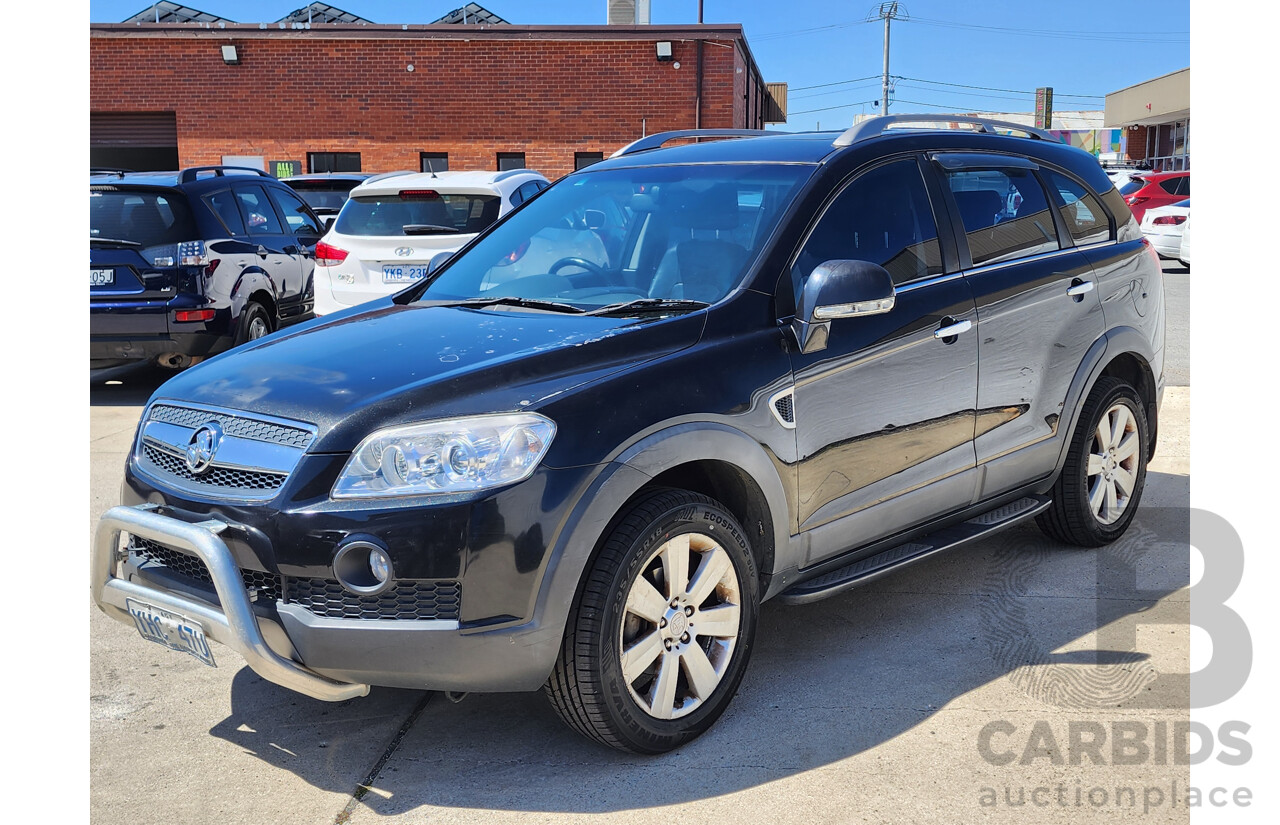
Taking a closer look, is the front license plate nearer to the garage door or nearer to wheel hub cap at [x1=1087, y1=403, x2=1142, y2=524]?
wheel hub cap at [x1=1087, y1=403, x2=1142, y2=524]

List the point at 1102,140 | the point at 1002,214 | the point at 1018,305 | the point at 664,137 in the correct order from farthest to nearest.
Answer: the point at 1102,140 < the point at 664,137 < the point at 1002,214 < the point at 1018,305

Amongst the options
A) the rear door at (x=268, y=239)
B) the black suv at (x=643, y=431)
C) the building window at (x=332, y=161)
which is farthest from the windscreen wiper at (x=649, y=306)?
the building window at (x=332, y=161)

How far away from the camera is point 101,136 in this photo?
26703 mm

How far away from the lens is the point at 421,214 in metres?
8.97

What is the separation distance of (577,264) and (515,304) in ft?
1.09

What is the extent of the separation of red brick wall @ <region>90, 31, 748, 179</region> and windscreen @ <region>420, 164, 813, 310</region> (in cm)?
2105

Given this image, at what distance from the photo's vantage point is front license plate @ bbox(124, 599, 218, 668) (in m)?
3.12

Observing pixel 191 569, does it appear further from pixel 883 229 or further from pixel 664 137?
pixel 664 137

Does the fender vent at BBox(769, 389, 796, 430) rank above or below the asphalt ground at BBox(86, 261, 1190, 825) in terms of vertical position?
above

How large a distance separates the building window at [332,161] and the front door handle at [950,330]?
23623 millimetres

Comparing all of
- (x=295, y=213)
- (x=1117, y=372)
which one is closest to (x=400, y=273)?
(x=295, y=213)

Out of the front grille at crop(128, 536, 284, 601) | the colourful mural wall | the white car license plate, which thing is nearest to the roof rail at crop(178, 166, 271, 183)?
the white car license plate

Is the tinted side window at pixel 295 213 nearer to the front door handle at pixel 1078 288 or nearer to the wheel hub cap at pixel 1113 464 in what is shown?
the front door handle at pixel 1078 288

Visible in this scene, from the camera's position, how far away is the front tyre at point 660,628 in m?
3.11
